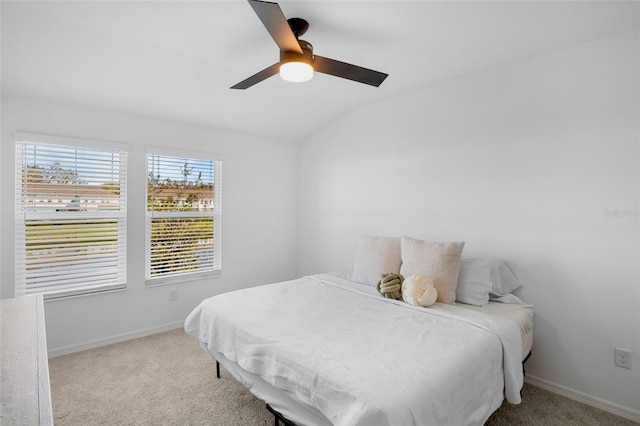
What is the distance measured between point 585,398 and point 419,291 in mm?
1357

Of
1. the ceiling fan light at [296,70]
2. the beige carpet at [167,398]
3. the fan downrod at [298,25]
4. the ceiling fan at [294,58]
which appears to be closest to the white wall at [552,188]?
the beige carpet at [167,398]

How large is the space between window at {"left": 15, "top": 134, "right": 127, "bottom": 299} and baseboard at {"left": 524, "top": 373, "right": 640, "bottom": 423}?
12.1 feet

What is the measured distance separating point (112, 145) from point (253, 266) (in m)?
2.03

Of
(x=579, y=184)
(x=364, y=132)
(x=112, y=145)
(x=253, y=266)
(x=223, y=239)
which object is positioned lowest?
(x=253, y=266)

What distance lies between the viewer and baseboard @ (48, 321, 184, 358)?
2852 mm

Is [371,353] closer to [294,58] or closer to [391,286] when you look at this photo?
[391,286]

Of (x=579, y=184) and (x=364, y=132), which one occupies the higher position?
(x=364, y=132)

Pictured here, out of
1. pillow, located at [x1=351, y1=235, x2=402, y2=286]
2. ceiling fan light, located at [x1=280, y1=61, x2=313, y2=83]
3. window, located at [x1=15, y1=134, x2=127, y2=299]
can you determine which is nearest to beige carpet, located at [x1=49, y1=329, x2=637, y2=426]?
window, located at [x1=15, y1=134, x2=127, y2=299]

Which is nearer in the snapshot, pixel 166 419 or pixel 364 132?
pixel 166 419

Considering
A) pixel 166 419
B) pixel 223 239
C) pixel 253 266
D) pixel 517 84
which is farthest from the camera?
pixel 253 266

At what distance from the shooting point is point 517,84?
8.45ft

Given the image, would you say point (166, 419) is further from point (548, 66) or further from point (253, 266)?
point (548, 66)

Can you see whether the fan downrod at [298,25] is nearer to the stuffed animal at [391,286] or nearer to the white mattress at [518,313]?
the stuffed animal at [391,286]

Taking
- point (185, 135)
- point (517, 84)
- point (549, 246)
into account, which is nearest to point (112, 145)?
point (185, 135)
